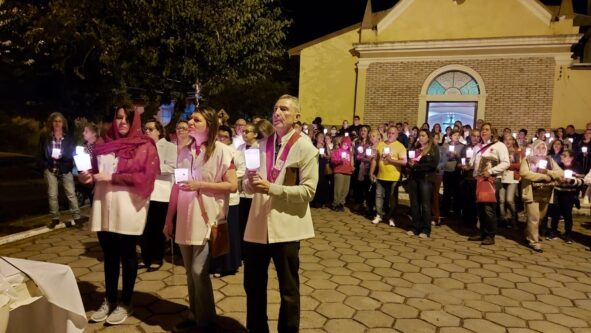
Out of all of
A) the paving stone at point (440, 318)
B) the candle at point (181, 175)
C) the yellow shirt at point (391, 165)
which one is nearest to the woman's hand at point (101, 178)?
the candle at point (181, 175)

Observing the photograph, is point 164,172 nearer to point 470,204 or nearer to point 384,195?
point 384,195

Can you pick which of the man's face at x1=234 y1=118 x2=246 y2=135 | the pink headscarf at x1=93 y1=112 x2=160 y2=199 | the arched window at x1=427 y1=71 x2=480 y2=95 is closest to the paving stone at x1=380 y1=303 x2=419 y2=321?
the pink headscarf at x1=93 y1=112 x2=160 y2=199

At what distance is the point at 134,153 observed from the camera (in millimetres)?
3709

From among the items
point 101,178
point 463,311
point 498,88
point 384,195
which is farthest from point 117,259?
point 498,88

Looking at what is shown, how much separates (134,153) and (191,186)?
2.43 feet

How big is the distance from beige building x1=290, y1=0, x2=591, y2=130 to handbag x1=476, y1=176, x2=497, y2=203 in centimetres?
873

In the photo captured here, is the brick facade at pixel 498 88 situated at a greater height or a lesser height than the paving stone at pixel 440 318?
greater

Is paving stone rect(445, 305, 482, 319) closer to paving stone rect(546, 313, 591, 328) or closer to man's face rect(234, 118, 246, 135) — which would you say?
paving stone rect(546, 313, 591, 328)

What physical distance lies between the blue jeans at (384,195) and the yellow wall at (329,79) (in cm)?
889

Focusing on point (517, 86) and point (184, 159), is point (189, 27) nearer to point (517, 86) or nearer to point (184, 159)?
point (184, 159)

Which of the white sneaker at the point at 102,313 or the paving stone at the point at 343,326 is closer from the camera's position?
the white sneaker at the point at 102,313

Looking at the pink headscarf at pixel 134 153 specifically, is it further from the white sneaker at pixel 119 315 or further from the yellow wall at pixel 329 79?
the yellow wall at pixel 329 79

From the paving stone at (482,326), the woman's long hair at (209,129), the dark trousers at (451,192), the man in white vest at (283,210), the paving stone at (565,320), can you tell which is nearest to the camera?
the man in white vest at (283,210)

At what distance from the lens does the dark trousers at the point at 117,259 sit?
373cm
